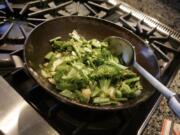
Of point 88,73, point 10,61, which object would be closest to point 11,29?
point 10,61

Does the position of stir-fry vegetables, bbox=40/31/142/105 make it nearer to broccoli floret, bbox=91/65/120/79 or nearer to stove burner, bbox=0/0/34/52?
broccoli floret, bbox=91/65/120/79

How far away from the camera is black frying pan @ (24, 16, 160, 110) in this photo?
747 millimetres

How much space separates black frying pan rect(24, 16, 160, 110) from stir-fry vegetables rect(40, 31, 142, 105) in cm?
2

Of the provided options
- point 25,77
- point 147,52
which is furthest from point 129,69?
point 25,77

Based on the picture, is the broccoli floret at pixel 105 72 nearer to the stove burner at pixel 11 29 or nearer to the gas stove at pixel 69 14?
the gas stove at pixel 69 14

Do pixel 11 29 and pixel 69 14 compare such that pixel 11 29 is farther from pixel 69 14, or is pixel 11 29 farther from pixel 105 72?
pixel 105 72

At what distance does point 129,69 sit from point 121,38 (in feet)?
0.34

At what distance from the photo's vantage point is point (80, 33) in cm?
95

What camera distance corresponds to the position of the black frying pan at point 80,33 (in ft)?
2.45

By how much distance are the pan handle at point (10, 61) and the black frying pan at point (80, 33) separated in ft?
0.11

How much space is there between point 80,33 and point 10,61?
0.29 metres

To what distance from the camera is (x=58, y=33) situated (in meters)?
0.91

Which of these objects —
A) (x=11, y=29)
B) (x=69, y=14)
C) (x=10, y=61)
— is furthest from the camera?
(x=69, y=14)

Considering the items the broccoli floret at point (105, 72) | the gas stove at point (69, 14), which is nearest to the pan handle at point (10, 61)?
the gas stove at point (69, 14)
